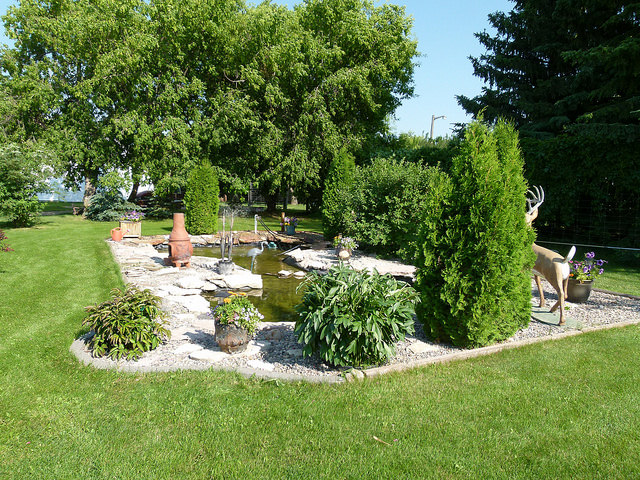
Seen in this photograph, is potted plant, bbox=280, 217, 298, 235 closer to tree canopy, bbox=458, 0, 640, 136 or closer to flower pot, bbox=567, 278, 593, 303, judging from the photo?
tree canopy, bbox=458, 0, 640, 136

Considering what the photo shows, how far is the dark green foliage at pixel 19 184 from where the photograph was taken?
43.0 feet

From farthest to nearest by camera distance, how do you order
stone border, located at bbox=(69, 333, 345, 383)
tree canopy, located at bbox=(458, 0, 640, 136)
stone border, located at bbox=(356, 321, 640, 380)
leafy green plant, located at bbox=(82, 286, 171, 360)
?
tree canopy, located at bbox=(458, 0, 640, 136), leafy green plant, located at bbox=(82, 286, 171, 360), stone border, located at bbox=(356, 321, 640, 380), stone border, located at bbox=(69, 333, 345, 383)

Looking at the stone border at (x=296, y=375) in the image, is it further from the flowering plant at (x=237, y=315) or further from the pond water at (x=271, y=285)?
the pond water at (x=271, y=285)

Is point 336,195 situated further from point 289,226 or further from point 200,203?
point 200,203

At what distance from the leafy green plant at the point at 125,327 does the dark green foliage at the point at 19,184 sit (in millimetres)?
12033

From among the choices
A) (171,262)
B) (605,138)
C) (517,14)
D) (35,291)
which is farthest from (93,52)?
(605,138)

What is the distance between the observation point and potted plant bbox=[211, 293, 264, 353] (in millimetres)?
4125

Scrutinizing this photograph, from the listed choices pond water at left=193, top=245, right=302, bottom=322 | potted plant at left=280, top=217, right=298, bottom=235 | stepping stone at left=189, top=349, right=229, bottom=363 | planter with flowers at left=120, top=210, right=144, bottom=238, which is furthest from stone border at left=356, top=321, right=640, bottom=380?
potted plant at left=280, top=217, right=298, bottom=235

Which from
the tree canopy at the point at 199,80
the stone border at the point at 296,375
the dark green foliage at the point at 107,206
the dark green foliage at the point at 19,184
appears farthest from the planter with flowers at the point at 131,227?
the stone border at the point at 296,375

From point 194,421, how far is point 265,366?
3.60ft

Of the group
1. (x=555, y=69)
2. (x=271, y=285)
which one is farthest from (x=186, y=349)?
(x=555, y=69)

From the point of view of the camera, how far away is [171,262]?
900cm

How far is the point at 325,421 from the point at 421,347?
1896 millimetres

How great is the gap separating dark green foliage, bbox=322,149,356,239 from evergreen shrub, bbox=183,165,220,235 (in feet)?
13.4
